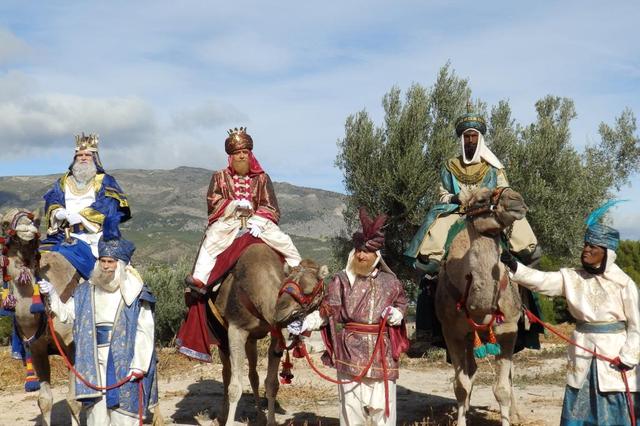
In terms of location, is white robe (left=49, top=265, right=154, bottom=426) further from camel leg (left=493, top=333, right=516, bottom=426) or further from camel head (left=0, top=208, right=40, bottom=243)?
camel leg (left=493, top=333, right=516, bottom=426)

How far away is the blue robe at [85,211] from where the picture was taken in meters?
8.61

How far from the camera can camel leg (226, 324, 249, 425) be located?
8.62 m

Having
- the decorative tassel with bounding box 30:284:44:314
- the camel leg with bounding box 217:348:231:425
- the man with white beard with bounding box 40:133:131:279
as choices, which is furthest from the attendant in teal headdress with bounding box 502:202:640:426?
the man with white beard with bounding box 40:133:131:279

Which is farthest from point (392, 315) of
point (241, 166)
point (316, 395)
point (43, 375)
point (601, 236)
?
point (316, 395)

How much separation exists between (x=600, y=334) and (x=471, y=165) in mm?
3128

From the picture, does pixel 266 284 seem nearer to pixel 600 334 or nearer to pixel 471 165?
pixel 471 165

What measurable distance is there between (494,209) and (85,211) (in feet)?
16.6

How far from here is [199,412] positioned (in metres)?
10.5

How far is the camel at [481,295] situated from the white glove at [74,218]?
4243 mm

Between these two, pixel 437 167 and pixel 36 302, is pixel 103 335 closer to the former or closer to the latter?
pixel 36 302

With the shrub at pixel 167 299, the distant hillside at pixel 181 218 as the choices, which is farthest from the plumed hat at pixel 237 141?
the distant hillside at pixel 181 218

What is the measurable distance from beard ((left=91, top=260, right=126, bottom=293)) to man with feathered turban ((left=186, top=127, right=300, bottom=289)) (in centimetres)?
270

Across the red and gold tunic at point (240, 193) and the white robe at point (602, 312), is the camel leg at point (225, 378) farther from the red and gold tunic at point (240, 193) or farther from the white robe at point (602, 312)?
the white robe at point (602, 312)

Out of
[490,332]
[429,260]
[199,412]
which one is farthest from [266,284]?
[199,412]
